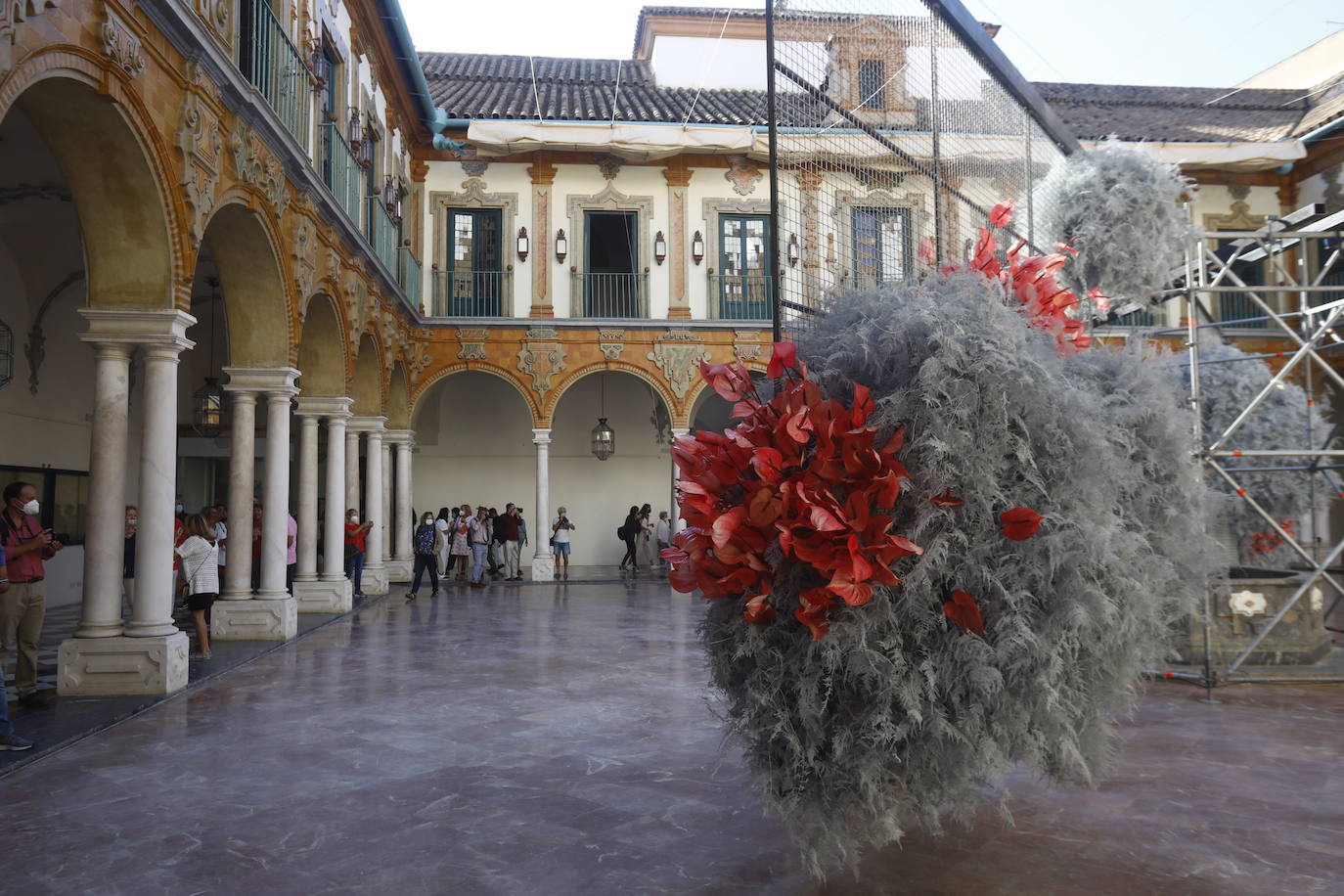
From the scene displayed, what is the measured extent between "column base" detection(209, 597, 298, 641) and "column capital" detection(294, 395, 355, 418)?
2945mm

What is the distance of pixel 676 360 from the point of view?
57.4 feet

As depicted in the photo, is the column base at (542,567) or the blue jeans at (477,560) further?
the column base at (542,567)

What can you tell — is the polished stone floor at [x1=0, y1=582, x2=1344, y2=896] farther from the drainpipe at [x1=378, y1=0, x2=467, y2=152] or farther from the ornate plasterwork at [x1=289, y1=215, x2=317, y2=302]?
the drainpipe at [x1=378, y1=0, x2=467, y2=152]

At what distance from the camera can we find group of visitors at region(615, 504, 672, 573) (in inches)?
742

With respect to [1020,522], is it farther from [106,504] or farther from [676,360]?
[676,360]

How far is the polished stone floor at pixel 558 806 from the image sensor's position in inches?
127

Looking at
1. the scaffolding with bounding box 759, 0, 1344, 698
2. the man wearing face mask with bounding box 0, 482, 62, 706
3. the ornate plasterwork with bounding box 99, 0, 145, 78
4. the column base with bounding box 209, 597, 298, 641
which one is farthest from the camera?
the column base with bounding box 209, 597, 298, 641

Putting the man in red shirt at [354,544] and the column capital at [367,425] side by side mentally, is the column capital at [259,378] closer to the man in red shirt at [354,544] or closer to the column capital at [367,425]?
the man in red shirt at [354,544]

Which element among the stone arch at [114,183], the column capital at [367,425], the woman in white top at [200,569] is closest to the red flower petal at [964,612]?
the stone arch at [114,183]

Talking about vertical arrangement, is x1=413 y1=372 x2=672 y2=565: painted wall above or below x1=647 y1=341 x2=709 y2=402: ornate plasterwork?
below

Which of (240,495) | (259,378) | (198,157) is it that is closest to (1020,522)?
(198,157)

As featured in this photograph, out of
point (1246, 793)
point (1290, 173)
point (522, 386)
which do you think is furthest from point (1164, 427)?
point (1290, 173)

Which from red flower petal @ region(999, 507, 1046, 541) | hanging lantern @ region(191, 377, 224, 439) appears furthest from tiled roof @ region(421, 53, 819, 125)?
red flower petal @ region(999, 507, 1046, 541)

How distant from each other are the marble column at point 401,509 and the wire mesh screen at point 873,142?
47.0 ft
